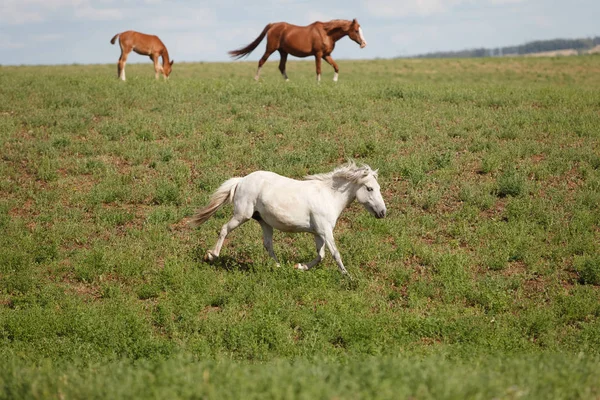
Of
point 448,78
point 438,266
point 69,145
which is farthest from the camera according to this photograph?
point 448,78

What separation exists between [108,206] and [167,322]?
5.72 metres

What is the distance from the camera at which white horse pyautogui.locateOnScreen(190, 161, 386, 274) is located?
10.6 metres

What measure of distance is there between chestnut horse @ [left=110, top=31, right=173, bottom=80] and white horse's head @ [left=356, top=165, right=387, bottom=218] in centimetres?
1863

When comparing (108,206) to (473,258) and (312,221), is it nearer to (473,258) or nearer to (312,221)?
(312,221)

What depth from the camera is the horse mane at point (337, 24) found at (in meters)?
25.7

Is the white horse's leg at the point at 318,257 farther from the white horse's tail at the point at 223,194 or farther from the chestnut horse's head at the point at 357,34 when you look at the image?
the chestnut horse's head at the point at 357,34

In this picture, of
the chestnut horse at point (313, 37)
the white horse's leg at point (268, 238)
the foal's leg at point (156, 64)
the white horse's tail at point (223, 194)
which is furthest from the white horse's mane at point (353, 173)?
the foal's leg at point (156, 64)

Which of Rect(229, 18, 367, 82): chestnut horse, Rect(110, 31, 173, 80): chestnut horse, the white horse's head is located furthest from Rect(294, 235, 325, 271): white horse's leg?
Rect(110, 31, 173, 80): chestnut horse

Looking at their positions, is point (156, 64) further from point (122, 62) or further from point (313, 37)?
point (313, 37)

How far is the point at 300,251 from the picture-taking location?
39.6ft

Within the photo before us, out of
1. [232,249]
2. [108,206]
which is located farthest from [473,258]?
[108,206]

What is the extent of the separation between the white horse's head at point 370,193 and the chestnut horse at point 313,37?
1526 centimetres

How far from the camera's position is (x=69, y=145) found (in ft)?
57.6

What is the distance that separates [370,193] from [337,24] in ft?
54.2
